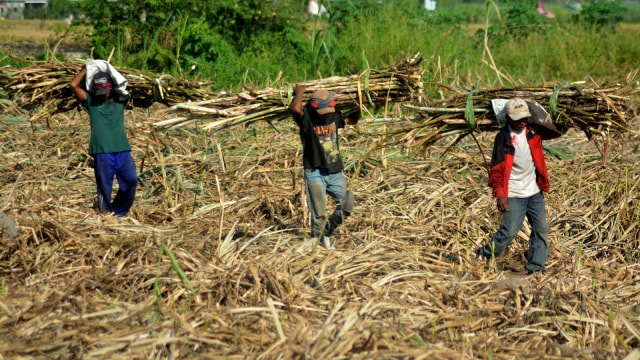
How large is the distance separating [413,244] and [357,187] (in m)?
1.25

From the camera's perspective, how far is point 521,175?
17.4 feet

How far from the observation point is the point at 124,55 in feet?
38.6

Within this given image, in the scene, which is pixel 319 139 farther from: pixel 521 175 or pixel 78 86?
pixel 78 86

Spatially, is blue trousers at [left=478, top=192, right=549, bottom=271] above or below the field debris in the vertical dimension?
above

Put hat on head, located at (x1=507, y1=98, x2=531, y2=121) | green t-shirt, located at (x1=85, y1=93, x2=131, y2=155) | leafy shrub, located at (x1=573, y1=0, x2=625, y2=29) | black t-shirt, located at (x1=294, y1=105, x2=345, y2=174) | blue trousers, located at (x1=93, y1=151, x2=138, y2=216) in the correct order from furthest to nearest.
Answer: leafy shrub, located at (x1=573, y1=0, x2=625, y2=29) → blue trousers, located at (x1=93, y1=151, x2=138, y2=216) → green t-shirt, located at (x1=85, y1=93, x2=131, y2=155) → black t-shirt, located at (x1=294, y1=105, x2=345, y2=174) → hat on head, located at (x1=507, y1=98, x2=531, y2=121)

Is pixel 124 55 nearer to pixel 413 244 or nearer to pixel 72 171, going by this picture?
pixel 72 171

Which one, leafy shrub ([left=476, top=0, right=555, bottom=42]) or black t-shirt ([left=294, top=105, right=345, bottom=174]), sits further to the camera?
leafy shrub ([left=476, top=0, right=555, bottom=42])

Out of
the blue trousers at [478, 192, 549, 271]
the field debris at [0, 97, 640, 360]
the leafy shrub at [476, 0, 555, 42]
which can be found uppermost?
the leafy shrub at [476, 0, 555, 42]

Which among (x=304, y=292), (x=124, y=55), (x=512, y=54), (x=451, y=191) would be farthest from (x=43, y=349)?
(x=512, y=54)

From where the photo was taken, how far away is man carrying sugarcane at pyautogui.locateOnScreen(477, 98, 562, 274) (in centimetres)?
527

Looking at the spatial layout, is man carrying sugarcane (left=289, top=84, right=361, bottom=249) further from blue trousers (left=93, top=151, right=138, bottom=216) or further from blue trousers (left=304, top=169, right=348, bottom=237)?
blue trousers (left=93, top=151, right=138, bottom=216)

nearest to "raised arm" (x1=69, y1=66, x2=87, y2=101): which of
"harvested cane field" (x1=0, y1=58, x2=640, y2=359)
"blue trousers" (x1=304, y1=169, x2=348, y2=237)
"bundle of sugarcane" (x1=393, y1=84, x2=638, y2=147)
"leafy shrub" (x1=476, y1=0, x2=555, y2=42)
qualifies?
"harvested cane field" (x1=0, y1=58, x2=640, y2=359)

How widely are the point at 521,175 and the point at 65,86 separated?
12.5 ft

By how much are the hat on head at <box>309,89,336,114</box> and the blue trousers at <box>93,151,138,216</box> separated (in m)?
1.78
